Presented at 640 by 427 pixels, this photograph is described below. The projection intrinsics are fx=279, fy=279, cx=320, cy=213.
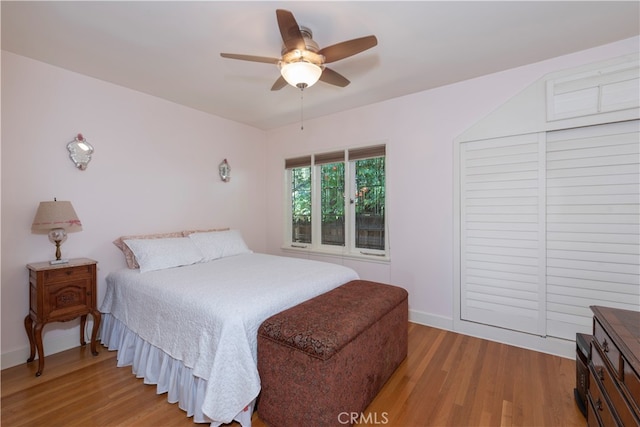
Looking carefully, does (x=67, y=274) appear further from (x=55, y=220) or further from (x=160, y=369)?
(x=160, y=369)

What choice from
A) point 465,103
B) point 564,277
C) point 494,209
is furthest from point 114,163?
point 564,277

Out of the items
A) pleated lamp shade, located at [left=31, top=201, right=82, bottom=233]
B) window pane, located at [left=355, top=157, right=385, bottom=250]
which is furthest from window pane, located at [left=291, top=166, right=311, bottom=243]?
pleated lamp shade, located at [left=31, top=201, right=82, bottom=233]

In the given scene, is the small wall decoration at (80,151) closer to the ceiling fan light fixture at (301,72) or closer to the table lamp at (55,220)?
the table lamp at (55,220)

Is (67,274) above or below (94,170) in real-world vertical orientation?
below

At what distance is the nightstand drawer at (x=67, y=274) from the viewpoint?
2127 millimetres

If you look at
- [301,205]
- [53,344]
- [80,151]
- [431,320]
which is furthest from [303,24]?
[53,344]

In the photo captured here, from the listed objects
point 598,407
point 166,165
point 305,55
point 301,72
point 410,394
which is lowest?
point 410,394

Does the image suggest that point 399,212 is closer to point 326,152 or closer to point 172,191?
point 326,152

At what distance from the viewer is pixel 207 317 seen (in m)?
1.65

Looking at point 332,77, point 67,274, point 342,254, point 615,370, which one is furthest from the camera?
point 342,254

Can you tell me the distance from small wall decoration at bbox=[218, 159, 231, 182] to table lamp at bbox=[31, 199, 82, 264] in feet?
5.45

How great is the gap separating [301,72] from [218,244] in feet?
6.97

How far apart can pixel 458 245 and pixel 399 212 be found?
2.26 ft

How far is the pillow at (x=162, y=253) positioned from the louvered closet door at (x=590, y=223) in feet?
10.8
